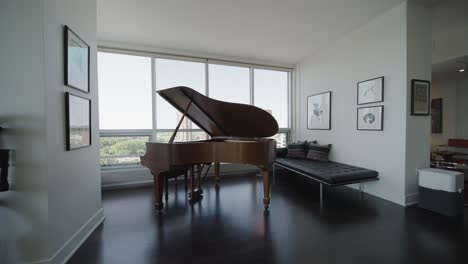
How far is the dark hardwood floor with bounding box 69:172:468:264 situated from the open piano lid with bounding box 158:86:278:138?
45.0 inches

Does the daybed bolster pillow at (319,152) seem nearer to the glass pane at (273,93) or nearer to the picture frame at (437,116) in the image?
the glass pane at (273,93)

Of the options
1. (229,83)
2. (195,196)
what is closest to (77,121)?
(195,196)

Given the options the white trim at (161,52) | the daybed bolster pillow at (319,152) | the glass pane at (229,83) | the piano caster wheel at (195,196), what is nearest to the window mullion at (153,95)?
the white trim at (161,52)

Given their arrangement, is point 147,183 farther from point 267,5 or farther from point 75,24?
point 267,5

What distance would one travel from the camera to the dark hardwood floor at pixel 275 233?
169cm

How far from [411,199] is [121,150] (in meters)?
5.20

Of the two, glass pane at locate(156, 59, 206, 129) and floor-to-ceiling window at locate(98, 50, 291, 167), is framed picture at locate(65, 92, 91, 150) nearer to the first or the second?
floor-to-ceiling window at locate(98, 50, 291, 167)

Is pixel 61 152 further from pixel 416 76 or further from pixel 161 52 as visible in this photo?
pixel 416 76

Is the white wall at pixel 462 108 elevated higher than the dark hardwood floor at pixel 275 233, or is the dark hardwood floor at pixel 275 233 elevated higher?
the white wall at pixel 462 108

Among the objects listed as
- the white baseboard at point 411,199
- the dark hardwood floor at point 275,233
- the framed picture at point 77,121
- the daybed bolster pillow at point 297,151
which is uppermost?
the framed picture at point 77,121

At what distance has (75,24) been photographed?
6.19 ft

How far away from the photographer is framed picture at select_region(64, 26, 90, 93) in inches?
67.6

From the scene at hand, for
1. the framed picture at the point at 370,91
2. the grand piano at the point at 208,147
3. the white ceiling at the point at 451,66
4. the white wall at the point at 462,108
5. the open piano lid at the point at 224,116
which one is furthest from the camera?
the white wall at the point at 462,108

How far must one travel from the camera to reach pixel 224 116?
9.70 ft
